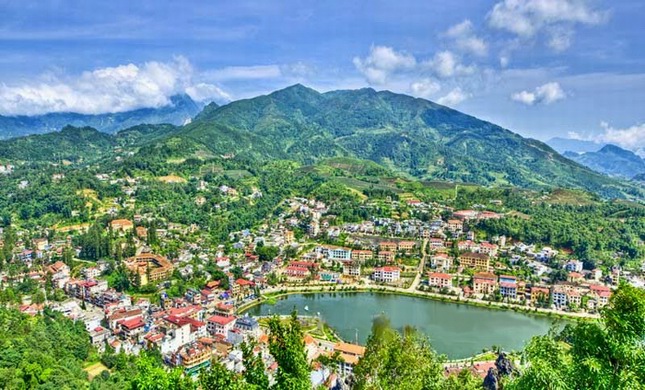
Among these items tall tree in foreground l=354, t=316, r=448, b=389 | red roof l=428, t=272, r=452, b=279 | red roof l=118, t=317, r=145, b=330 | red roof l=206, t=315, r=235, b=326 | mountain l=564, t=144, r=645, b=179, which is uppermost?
mountain l=564, t=144, r=645, b=179

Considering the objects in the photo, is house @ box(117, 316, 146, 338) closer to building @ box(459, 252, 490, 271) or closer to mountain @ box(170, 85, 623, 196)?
building @ box(459, 252, 490, 271)

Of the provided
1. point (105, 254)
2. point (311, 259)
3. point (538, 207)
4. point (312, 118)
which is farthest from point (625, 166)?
point (105, 254)

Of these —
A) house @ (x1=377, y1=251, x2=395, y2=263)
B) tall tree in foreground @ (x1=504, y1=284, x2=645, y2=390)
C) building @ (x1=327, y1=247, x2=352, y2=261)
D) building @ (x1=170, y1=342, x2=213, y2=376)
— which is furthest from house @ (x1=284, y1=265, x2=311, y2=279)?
tall tree in foreground @ (x1=504, y1=284, x2=645, y2=390)

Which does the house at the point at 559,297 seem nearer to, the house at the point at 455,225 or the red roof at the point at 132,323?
the house at the point at 455,225

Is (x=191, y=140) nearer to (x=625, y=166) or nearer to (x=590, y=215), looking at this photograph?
(x=590, y=215)

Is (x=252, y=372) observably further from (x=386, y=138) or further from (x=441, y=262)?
(x=386, y=138)

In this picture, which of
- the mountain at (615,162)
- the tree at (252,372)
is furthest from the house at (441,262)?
the mountain at (615,162)

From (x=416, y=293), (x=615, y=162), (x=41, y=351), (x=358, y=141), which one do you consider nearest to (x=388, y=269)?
(x=416, y=293)
